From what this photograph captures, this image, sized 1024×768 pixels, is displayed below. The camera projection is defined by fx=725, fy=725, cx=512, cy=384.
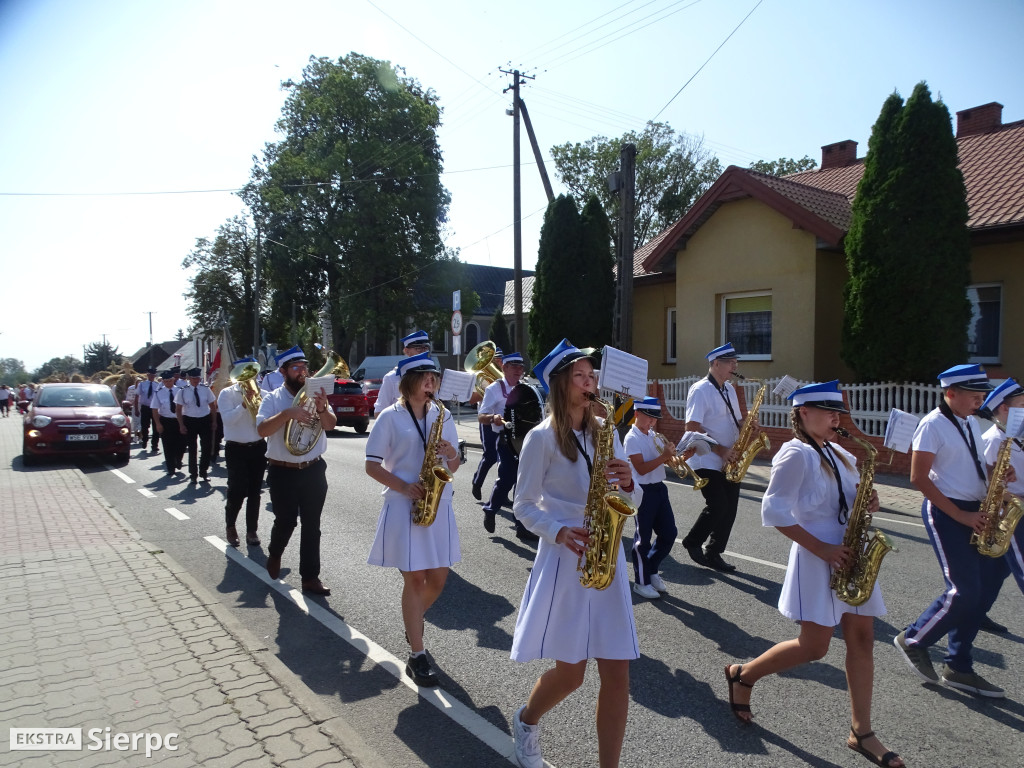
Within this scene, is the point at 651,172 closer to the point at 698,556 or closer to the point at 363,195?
the point at 363,195

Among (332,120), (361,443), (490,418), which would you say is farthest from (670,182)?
(490,418)

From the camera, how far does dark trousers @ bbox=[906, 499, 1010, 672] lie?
160 inches

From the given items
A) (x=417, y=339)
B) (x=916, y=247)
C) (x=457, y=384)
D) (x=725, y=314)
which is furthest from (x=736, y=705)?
(x=725, y=314)

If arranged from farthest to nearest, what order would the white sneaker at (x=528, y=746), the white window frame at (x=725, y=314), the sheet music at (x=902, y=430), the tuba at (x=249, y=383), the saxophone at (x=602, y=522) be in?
1. the white window frame at (x=725, y=314)
2. the tuba at (x=249, y=383)
3. the sheet music at (x=902, y=430)
4. the white sneaker at (x=528, y=746)
5. the saxophone at (x=602, y=522)

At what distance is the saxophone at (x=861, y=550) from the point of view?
3.23 metres

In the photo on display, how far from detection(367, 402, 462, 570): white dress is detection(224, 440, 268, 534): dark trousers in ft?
12.5

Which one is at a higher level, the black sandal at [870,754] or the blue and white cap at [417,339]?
the blue and white cap at [417,339]

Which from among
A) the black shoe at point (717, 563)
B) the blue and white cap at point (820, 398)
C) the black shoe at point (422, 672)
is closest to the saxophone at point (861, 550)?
the blue and white cap at point (820, 398)

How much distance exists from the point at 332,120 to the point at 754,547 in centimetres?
3696

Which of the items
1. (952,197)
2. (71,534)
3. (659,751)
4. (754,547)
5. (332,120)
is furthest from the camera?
(332,120)

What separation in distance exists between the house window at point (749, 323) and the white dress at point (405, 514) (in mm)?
13846

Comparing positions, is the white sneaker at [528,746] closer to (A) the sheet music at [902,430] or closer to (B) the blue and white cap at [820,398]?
(B) the blue and white cap at [820,398]

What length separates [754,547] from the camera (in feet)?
23.9

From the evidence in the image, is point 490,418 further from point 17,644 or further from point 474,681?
point 17,644
